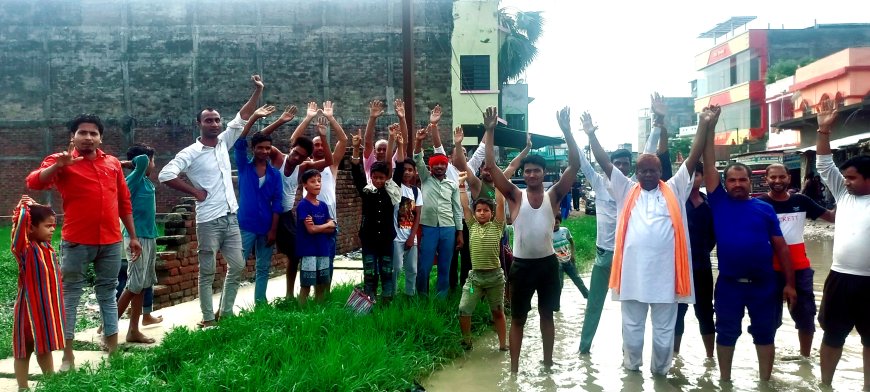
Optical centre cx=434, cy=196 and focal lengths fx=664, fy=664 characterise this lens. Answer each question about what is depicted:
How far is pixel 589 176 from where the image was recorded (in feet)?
18.3

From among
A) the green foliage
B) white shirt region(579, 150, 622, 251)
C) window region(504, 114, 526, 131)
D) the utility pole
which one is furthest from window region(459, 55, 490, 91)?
white shirt region(579, 150, 622, 251)

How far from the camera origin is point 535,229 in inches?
212

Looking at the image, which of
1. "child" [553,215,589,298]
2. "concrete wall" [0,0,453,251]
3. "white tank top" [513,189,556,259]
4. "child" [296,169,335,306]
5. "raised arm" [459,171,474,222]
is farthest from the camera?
"concrete wall" [0,0,453,251]

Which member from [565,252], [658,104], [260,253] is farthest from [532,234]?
[260,253]

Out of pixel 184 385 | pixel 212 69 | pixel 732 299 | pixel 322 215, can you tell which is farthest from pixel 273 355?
pixel 212 69

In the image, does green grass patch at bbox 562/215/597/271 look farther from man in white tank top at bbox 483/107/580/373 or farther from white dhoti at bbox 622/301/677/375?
white dhoti at bbox 622/301/677/375

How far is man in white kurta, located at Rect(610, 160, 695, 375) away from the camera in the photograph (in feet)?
16.1

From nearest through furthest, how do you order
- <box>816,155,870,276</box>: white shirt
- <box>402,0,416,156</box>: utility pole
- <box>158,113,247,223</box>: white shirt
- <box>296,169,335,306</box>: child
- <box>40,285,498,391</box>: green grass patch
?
<box>40,285,498,391</box>: green grass patch < <box>816,155,870,276</box>: white shirt < <box>158,113,247,223</box>: white shirt < <box>296,169,335,306</box>: child < <box>402,0,416,156</box>: utility pole

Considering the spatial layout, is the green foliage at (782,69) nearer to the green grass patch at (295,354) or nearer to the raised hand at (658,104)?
the raised hand at (658,104)

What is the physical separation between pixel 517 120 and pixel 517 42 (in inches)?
170

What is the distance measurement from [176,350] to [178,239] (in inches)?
131

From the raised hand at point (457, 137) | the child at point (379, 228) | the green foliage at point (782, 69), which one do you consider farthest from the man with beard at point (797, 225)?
the green foliage at point (782, 69)

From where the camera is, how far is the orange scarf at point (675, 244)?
490 centimetres

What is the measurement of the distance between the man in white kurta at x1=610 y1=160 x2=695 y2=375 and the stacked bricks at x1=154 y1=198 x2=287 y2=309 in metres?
5.24
